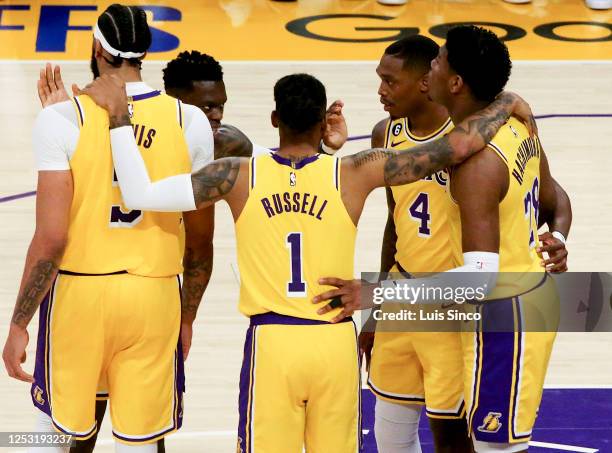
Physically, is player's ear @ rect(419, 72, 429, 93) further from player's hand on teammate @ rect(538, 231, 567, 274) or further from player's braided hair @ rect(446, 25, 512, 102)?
player's hand on teammate @ rect(538, 231, 567, 274)

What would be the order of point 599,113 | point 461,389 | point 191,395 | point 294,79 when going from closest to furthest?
point 294,79, point 461,389, point 191,395, point 599,113

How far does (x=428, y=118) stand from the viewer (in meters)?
4.88

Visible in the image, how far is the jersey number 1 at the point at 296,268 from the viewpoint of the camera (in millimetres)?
4246

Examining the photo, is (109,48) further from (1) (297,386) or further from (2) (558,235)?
(2) (558,235)

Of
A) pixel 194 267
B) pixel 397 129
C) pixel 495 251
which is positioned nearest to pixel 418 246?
pixel 397 129

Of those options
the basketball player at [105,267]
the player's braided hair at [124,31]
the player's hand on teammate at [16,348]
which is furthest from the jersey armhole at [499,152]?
the player's hand on teammate at [16,348]

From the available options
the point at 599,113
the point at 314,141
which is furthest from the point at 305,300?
the point at 599,113

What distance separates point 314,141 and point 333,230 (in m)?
0.34

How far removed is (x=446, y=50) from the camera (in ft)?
14.5

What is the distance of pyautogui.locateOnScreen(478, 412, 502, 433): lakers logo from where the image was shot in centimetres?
445

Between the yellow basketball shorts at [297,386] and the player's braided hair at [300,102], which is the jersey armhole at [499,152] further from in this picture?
the yellow basketball shorts at [297,386]

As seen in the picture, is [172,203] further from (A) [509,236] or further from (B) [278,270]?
(A) [509,236]

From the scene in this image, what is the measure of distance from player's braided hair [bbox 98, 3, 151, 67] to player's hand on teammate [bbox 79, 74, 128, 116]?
9cm

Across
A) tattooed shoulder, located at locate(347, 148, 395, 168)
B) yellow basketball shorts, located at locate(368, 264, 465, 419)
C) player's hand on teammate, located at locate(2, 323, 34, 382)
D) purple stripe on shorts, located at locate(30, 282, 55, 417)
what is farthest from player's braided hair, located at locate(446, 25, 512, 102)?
player's hand on teammate, located at locate(2, 323, 34, 382)
